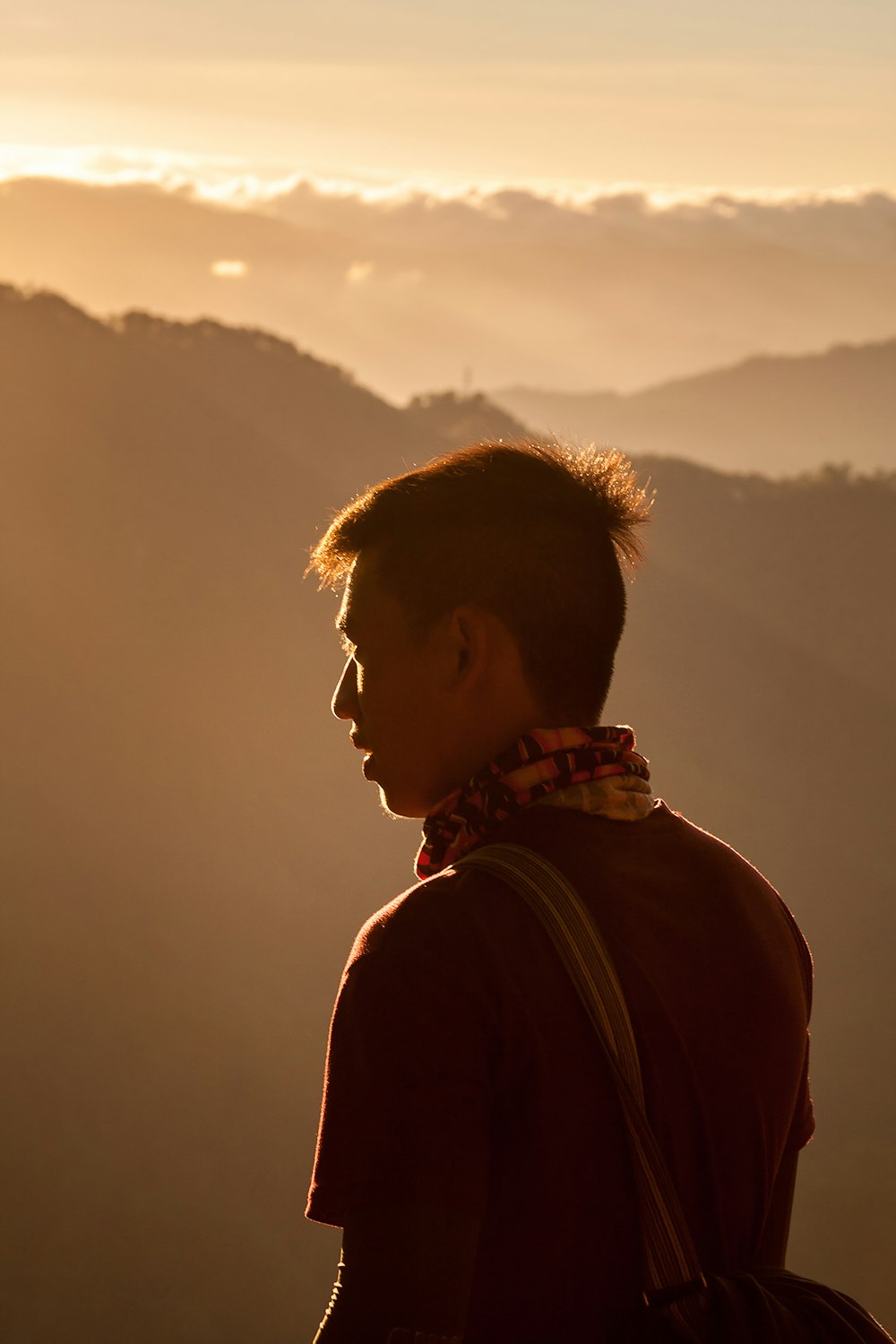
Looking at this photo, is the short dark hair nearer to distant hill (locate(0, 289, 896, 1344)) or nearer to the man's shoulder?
the man's shoulder

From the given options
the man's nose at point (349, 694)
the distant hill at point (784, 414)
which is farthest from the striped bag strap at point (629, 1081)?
the distant hill at point (784, 414)

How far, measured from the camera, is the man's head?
1.55 metres

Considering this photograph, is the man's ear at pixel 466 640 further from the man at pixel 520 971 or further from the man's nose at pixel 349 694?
the man's nose at pixel 349 694

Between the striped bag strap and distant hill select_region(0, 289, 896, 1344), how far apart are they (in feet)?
20.9

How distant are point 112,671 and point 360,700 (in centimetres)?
901

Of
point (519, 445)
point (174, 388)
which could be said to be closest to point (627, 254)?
point (174, 388)

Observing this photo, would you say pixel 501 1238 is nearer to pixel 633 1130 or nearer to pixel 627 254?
pixel 633 1130

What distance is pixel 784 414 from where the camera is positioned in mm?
11281

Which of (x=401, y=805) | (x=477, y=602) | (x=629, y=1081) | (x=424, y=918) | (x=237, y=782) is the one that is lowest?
(x=629, y=1081)

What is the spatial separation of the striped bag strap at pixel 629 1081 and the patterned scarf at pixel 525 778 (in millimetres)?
167

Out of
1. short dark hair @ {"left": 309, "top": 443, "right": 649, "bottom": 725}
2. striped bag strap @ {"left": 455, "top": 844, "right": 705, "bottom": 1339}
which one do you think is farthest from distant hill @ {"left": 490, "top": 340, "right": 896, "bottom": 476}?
striped bag strap @ {"left": 455, "top": 844, "right": 705, "bottom": 1339}

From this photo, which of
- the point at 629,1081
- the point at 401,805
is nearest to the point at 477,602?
the point at 401,805

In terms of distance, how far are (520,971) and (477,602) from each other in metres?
0.49

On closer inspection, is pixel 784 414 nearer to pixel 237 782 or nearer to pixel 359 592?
pixel 237 782
